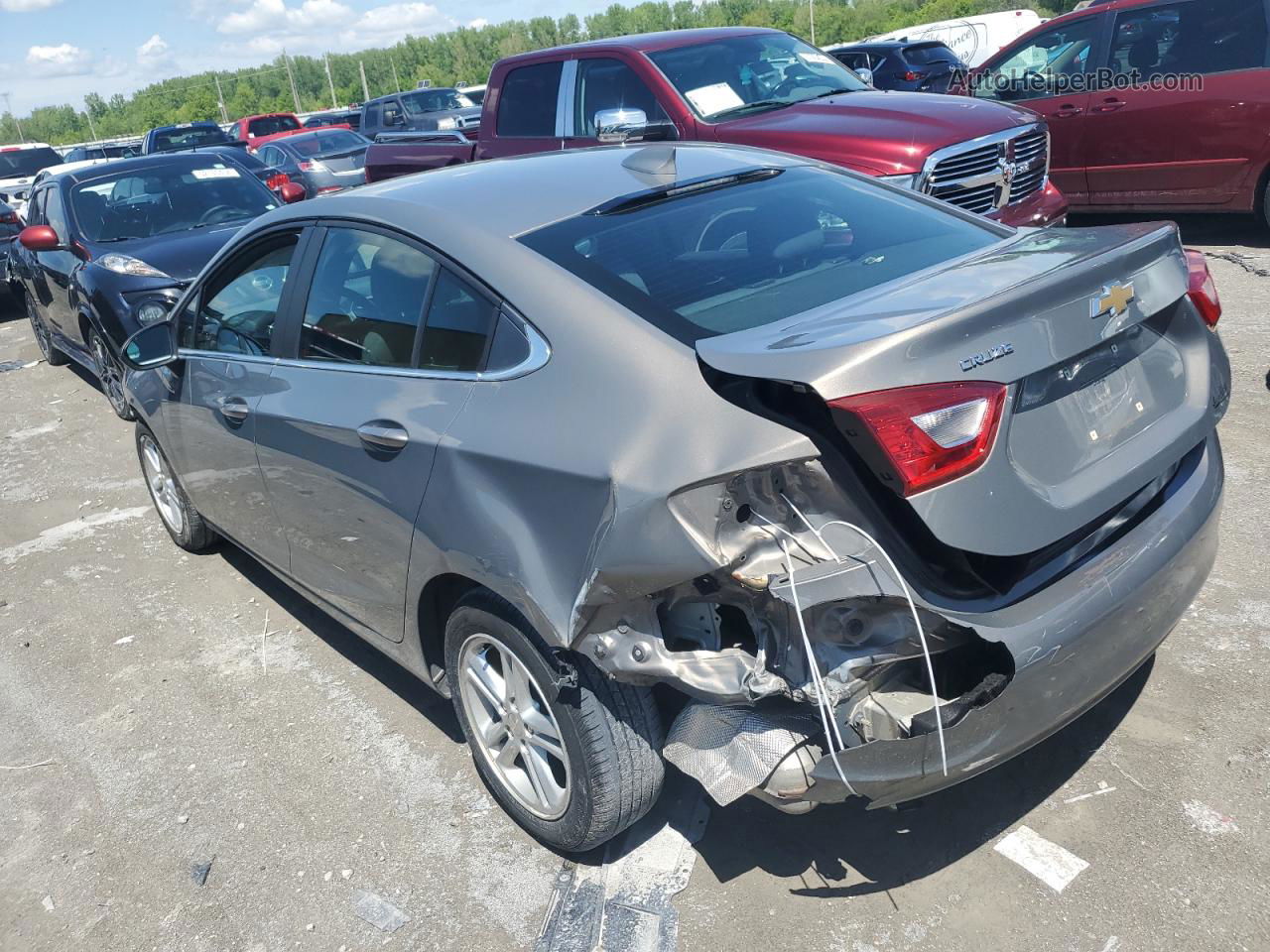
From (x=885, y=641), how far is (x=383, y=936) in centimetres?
157

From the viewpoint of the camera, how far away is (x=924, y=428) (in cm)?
222

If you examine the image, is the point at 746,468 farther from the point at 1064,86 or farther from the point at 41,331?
the point at 41,331

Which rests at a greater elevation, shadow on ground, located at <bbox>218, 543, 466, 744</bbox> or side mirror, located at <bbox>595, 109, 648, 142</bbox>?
side mirror, located at <bbox>595, 109, 648, 142</bbox>

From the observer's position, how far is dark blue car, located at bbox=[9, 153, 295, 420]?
7469mm

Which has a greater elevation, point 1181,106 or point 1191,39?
point 1191,39

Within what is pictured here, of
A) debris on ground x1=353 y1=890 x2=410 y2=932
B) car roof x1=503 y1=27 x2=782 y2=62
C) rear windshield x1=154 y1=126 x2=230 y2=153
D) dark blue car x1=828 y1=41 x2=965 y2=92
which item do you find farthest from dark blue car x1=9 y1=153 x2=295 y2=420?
rear windshield x1=154 y1=126 x2=230 y2=153

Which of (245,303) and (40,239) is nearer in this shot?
(245,303)

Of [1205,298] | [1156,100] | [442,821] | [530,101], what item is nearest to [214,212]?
[530,101]

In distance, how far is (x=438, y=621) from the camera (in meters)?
3.25

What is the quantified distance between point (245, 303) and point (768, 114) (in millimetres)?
4472

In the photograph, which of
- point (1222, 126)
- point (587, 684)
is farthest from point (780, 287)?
point (1222, 126)

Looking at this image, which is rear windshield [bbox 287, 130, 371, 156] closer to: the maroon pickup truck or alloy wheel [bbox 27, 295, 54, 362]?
alloy wheel [bbox 27, 295, 54, 362]

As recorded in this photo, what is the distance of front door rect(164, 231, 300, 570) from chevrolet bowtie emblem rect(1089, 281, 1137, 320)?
8.40 feet

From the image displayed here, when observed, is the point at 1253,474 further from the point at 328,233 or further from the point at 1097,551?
the point at 328,233
